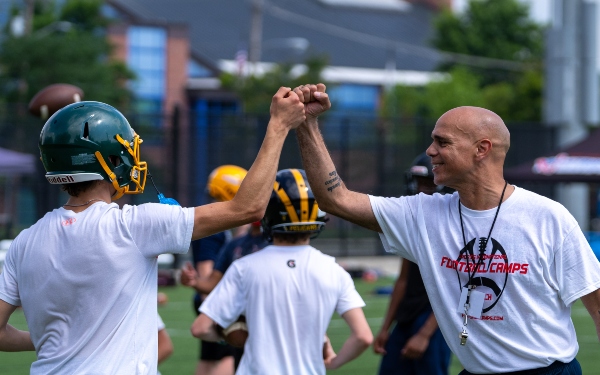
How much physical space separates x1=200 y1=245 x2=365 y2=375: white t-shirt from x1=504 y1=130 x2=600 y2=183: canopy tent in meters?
11.2

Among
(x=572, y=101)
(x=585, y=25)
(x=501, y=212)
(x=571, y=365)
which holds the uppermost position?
(x=585, y=25)

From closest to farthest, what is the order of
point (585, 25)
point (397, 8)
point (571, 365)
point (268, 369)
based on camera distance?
point (571, 365)
point (268, 369)
point (585, 25)
point (397, 8)

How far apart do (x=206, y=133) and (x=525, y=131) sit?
7.89 m

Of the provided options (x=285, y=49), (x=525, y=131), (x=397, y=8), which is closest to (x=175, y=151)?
(x=525, y=131)

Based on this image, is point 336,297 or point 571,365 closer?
point 571,365

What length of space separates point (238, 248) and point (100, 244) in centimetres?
275

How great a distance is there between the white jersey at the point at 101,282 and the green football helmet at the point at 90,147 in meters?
0.15

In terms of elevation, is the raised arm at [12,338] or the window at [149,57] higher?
the window at [149,57]

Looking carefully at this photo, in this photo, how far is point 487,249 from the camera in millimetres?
4371

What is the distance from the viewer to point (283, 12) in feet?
234

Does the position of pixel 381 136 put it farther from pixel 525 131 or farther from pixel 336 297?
pixel 336 297

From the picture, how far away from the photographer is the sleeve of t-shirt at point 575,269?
14.1ft

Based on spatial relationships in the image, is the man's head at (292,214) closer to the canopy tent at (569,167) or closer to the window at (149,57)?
the canopy tent at (569,167)

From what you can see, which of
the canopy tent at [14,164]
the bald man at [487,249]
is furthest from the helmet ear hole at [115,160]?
the canopy tent at [14,164]
